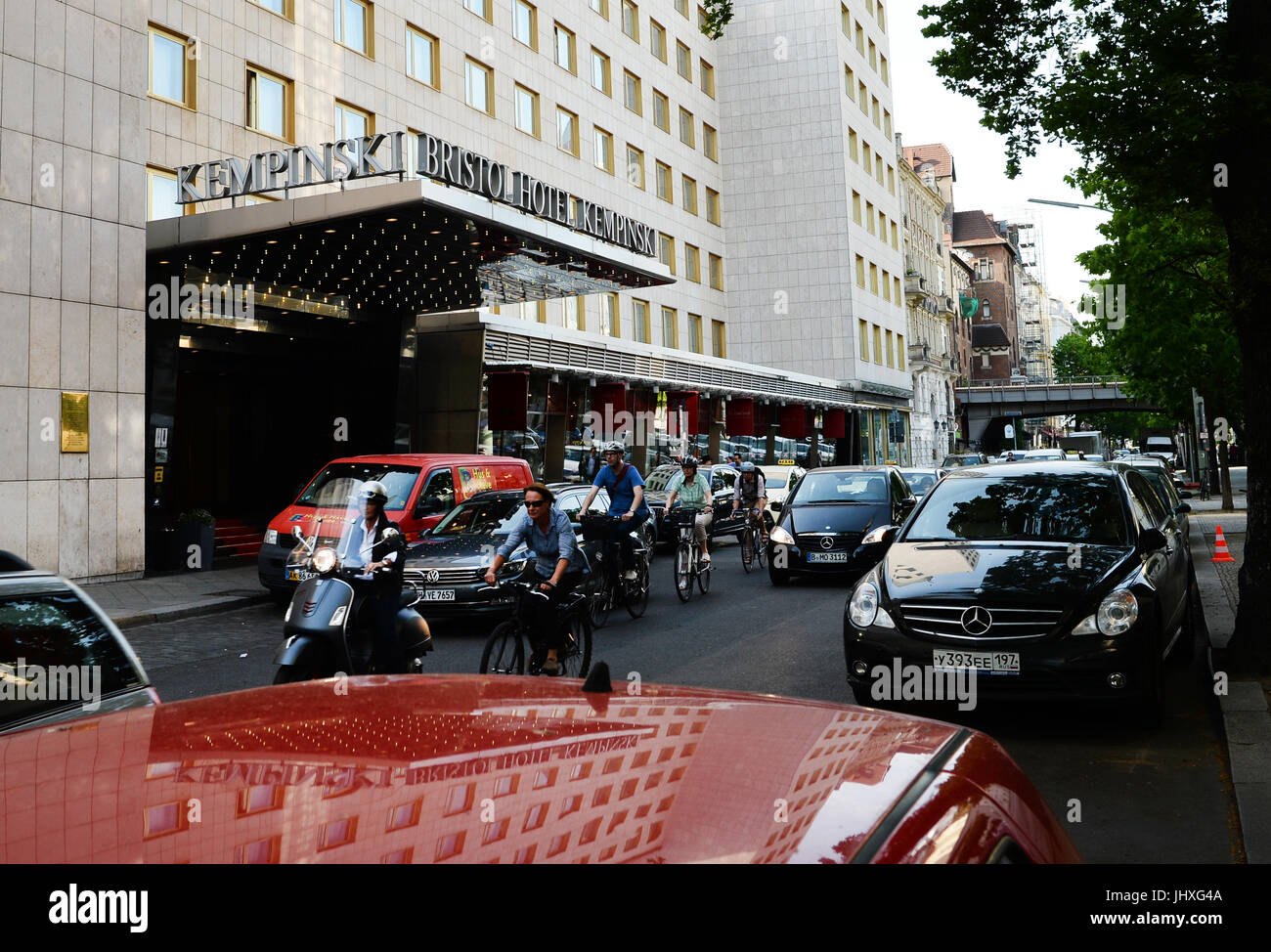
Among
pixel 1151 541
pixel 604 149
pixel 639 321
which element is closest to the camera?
pixel 1151 541

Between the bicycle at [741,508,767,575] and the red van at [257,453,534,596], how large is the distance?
4.55m

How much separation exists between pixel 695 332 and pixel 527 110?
1402 centimetres

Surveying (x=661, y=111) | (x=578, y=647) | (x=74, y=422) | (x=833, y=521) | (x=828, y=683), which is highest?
(x=661, y=111)

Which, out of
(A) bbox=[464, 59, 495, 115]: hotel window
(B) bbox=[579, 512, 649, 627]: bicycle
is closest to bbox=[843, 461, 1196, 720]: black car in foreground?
(B) bbox=[579, 512, 649, 627]: bicycle

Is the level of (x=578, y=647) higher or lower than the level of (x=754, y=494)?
lower

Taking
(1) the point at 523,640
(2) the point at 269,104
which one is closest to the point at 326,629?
(1) the point at 523,640

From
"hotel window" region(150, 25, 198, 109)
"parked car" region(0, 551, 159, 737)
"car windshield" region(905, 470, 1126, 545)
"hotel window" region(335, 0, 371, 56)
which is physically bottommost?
"parked car" region(0, 551, 159, 737)

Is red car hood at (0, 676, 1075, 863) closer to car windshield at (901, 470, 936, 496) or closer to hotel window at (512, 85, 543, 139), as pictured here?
car windshield at (901, 470, 936, 496)

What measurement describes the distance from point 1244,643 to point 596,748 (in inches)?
284

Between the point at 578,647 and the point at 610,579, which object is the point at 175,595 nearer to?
the point at 610,579

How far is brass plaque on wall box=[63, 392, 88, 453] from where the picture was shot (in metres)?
15.4

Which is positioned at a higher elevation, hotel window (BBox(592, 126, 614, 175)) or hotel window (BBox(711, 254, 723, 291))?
hotel window (BBox(592, 126, 614, 175))

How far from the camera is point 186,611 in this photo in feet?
44.2
